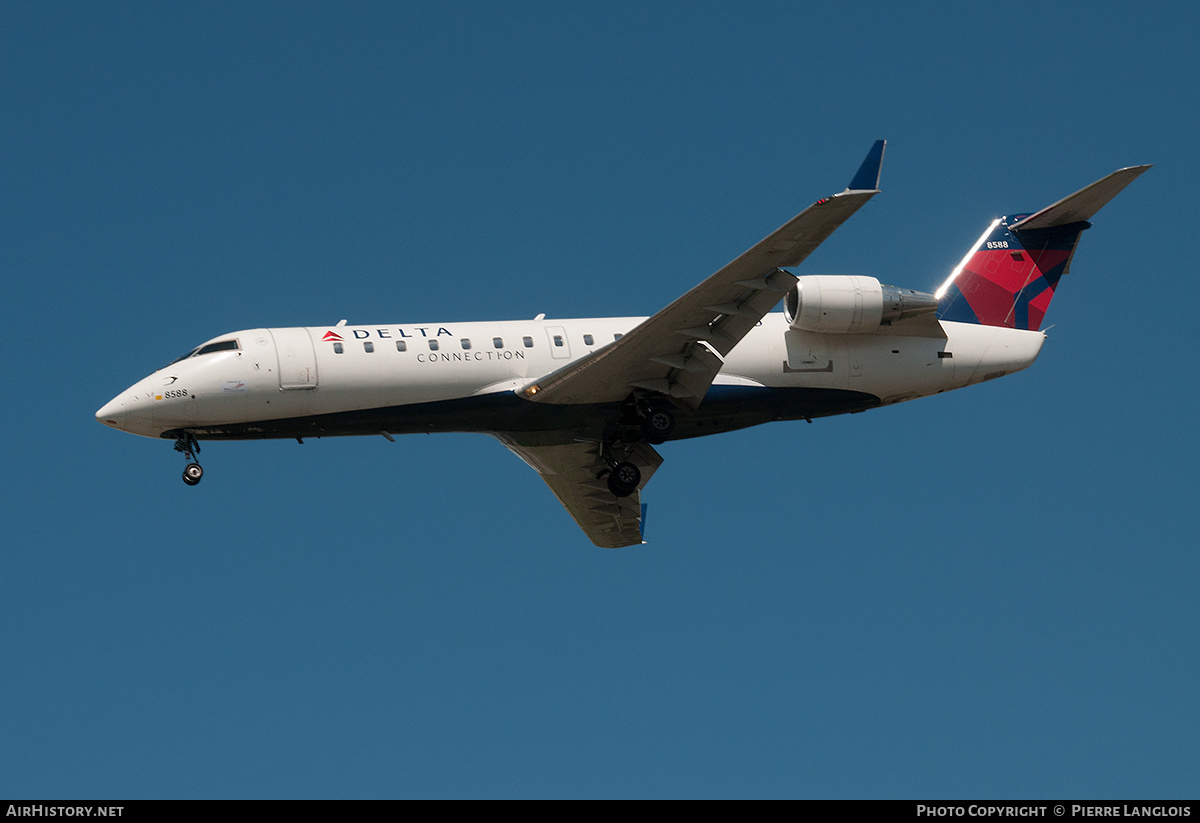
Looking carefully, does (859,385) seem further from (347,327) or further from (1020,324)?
(347,327)

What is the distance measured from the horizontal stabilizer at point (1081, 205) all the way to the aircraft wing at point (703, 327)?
6.47 metres

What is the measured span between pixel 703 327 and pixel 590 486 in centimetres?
605

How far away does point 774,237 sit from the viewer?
21.5 m

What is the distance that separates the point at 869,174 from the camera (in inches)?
826

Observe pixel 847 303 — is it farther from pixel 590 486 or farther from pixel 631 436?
pixel 590 486

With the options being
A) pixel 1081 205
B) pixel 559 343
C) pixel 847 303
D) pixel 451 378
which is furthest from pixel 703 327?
pixel 1081 205

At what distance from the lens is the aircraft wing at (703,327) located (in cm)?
2114

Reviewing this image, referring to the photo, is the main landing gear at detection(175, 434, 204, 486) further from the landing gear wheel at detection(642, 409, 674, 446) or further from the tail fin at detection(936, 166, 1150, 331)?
the tail fin at detection(936, 166, 1150, 331)

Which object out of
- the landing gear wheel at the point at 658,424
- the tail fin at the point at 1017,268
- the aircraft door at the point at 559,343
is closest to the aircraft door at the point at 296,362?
the aircraft door at the point at 559,343

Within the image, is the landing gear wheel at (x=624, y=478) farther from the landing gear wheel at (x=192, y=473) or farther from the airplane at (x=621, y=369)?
the landing gear wheel at (x=192, y=473)

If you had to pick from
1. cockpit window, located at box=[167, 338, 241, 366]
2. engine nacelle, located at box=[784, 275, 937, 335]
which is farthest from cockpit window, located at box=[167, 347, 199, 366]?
engine nacelle, located at box=[784, 275, 937, 335]

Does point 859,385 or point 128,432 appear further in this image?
point 859,385

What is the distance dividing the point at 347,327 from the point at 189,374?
9.20 ft
